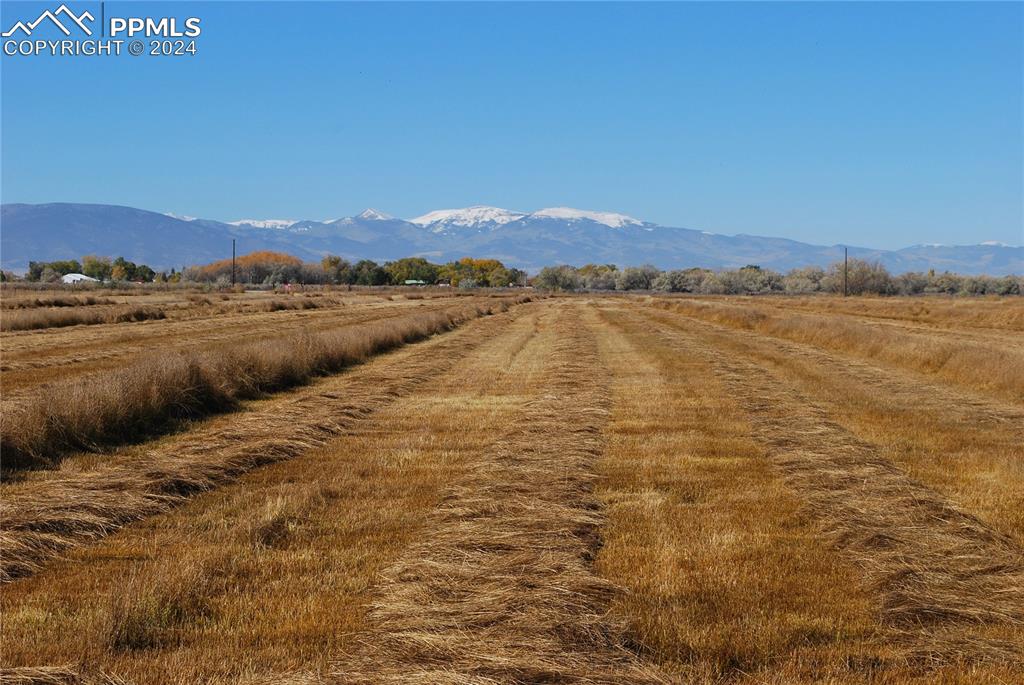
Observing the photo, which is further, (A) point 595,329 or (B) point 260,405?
(A) point 595,329

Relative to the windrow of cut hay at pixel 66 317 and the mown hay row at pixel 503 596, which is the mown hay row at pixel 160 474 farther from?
the windrow of cut hay at pixel 66 317

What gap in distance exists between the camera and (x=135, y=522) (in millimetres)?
9102

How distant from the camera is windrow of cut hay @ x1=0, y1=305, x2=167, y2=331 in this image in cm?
3797

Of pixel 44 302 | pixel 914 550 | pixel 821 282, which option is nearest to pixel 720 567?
pixel 914 550

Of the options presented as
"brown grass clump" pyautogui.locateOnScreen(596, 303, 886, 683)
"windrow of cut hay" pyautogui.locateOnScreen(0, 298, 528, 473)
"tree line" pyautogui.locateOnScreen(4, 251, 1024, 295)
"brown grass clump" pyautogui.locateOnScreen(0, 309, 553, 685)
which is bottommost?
"brown grass clump" pyautogui.locateOnScreen(596, 303, 886, 683)

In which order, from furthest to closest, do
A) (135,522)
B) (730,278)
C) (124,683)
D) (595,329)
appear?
(730,278)
(595,329)
(135,522)
(124,683)

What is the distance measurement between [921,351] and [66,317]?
33.8 metres

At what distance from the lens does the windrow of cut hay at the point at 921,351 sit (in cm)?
2158

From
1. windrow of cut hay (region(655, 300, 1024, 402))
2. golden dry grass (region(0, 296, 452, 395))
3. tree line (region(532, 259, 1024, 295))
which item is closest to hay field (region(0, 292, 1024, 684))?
windrow of cut hay (region(655, 300, 1024, 402))

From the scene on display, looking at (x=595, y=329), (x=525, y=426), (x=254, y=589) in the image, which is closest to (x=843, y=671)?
(x=254, y=589)

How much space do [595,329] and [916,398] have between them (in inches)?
1020

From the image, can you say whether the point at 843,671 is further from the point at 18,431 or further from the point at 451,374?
the point at 451,374

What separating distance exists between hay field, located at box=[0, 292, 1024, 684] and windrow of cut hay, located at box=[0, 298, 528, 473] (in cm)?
6

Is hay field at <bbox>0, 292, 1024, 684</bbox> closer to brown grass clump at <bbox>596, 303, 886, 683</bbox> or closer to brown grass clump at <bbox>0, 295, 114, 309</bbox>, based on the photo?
brown grass clump at <bbox>596, 303, 886, 683</bbox>
